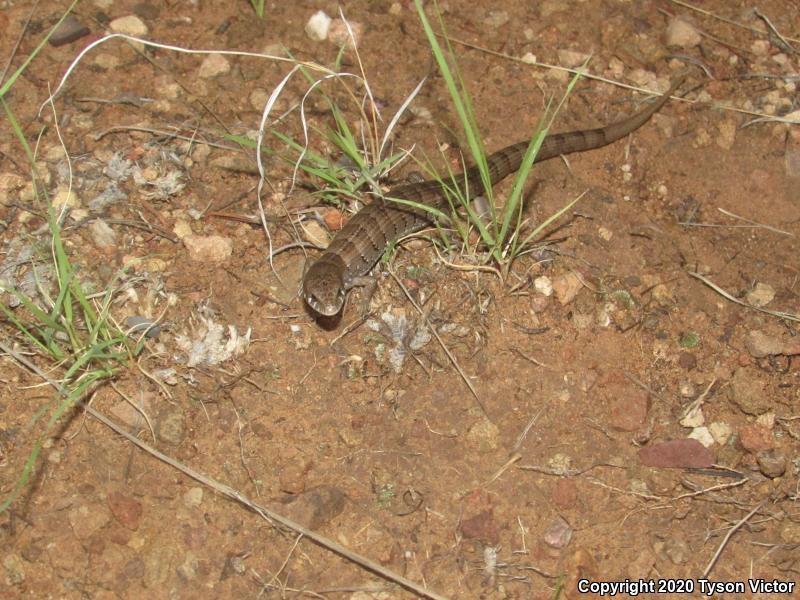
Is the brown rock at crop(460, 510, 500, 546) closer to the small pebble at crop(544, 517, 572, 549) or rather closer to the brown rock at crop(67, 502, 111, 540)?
the small pebble at crop(544, 517, 572, 549)

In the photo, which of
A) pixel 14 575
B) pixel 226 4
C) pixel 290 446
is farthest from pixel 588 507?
pixel 226 4

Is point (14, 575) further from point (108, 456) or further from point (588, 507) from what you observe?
point (588, 507)

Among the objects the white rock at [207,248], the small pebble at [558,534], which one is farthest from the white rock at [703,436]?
the white rock at [207,248]

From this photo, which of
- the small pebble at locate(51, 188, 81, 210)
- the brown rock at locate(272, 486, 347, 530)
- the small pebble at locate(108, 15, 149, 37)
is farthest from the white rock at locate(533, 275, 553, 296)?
the small pebble at locate(108, 15, 149, 37)

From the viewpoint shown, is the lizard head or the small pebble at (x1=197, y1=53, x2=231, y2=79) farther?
the small pebble at (x1=197, y1=53, x2=231, y2=79)

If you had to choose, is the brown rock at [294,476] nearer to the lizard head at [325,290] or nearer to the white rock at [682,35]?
the lizard head at [325,290]

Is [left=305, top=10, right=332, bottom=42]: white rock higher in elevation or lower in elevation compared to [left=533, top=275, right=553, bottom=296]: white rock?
higher

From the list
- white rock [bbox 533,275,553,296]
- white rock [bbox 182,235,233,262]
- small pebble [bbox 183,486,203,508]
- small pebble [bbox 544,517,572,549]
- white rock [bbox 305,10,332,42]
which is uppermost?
white rock [bbox 305,10,332,42]

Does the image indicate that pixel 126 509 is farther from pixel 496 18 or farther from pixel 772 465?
pixel 496 18

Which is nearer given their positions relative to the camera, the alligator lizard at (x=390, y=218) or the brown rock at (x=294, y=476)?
the brown rock at (x=294, y=476)
